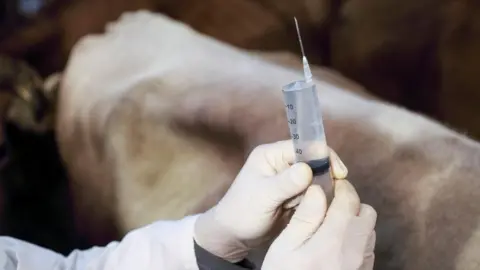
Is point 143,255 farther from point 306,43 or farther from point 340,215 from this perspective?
point 306,43

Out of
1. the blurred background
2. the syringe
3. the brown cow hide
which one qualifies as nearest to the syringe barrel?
the syringe

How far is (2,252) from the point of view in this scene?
63cm

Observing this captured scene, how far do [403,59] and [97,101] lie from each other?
44 cm

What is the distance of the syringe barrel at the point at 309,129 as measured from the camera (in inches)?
18.9

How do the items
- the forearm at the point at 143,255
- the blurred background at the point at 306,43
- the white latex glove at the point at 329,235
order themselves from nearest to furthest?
the white latex glove at the point at 329,235, the forearm at the point at 143,255, the blurred background at the point at 306,43

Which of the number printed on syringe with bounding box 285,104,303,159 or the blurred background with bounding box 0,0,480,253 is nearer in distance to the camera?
the number printed on syringe with bounding box 285,104,303,159

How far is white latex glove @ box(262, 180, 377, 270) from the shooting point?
0.48m

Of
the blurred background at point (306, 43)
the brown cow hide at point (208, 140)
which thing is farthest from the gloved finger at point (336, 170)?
the blurred background at point (306, 43)

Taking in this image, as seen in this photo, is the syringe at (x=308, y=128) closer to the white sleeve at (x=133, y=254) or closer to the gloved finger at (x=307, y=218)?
the gloved finger at (x=307, y=218)

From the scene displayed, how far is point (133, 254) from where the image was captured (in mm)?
612

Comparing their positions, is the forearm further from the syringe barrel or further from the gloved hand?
the syringe barrel

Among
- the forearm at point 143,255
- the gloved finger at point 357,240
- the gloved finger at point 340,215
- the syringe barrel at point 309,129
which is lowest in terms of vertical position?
the forearm at point 143,255

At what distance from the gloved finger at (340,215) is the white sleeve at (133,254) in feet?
0.53

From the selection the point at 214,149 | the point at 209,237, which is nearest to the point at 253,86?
the point at 214,149
